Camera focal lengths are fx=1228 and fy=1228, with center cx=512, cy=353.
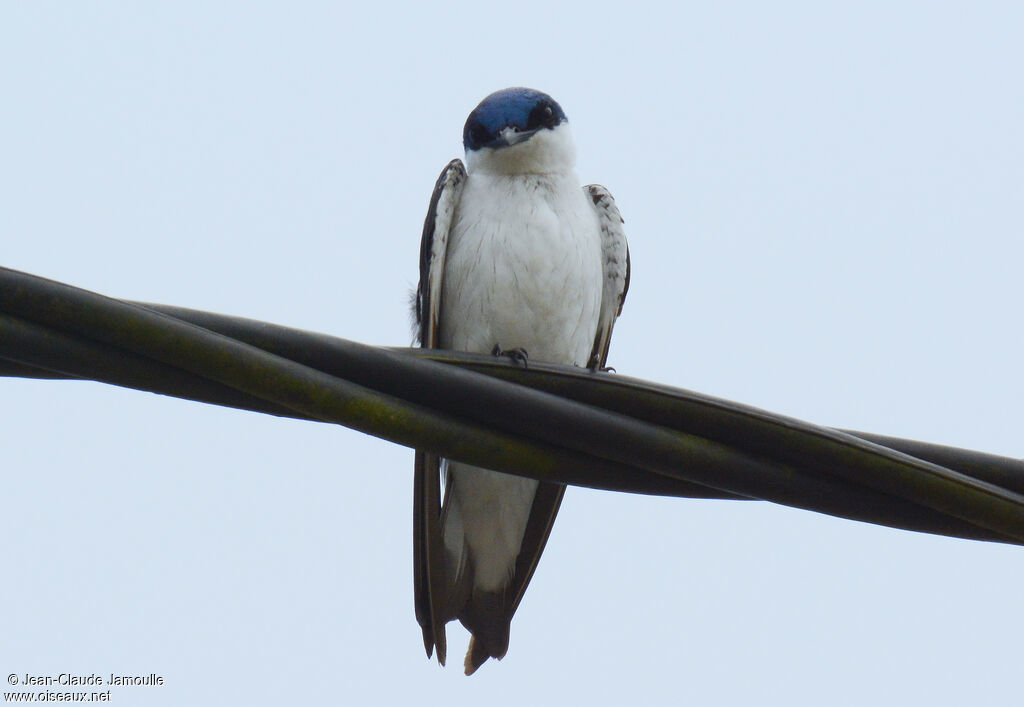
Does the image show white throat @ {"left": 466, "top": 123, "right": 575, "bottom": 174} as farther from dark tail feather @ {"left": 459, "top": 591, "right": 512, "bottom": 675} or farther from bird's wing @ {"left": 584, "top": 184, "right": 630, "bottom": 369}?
dark tail feather @ {"left": 459, "top": 591, "right": 512, "bottom": 675}

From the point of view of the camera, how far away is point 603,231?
5.00 m

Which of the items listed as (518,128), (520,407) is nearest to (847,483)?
(520,407)

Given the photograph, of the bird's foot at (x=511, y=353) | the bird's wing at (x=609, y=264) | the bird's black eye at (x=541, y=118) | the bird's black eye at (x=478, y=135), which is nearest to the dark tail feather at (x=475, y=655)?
the bird's foot at (x=511, y=353)

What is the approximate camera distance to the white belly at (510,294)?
453 centimetres

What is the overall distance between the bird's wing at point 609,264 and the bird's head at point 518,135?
22cm

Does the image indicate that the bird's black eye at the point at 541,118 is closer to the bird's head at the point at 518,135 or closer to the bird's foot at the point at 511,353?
the bird's head at the point at 518,135

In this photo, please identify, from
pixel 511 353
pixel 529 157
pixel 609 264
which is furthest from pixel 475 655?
pixel 529 157

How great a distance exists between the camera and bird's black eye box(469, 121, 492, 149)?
509 centimetres

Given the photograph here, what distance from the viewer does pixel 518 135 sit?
197 inches

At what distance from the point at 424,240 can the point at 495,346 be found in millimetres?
537

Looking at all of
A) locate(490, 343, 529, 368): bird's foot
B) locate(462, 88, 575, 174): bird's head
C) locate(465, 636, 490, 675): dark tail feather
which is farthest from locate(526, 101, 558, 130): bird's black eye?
locate(465, 636, 490, 675): dark tail feather

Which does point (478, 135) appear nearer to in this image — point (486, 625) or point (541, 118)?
point (541, 118)

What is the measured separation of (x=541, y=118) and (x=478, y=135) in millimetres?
310

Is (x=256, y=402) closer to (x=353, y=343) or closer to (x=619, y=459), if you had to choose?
(x=353, y=343)
